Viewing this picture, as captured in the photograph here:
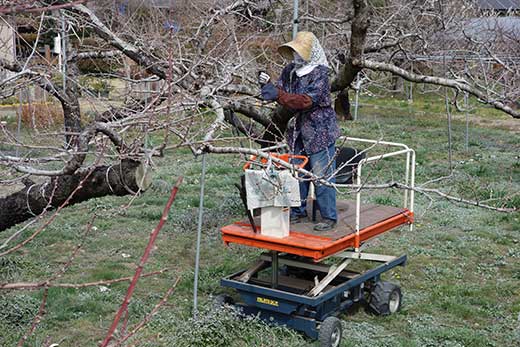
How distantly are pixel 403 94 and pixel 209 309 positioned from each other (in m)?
17.9

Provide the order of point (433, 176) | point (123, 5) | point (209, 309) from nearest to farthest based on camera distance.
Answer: point (209, 309)
point (433, 176)
point (123, 5)

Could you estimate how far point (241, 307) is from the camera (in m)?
5.55

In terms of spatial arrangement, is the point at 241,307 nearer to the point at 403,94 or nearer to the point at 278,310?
the point at 278,310

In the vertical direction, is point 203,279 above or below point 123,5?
below

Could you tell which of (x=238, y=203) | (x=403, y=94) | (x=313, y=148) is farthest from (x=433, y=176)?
(x=403, y=94)

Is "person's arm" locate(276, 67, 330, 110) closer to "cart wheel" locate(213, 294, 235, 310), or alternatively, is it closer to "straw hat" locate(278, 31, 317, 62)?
"straw hat" locate(278, 31, 317, 62)

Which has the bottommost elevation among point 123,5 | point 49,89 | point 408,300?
point 408,300

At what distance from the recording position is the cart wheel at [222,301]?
5482 millimetres

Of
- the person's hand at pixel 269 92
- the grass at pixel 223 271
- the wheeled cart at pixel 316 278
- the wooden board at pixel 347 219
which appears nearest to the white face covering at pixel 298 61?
the person's hand at pixel 269 92

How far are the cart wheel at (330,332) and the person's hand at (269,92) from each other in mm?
1589

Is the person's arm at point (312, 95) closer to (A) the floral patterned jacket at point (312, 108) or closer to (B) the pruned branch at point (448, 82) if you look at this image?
(A) the floral patterned jacket at point (312, 108)

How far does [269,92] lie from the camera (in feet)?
18.0

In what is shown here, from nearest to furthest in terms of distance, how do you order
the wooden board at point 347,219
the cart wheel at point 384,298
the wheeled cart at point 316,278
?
the wheeled cart at point 316,278 < the wooden board at point 347,219 < the cart wheel at point 384,298

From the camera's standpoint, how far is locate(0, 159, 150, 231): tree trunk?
4.86 meters
